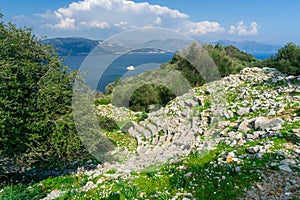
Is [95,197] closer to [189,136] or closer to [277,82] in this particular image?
[189,136]

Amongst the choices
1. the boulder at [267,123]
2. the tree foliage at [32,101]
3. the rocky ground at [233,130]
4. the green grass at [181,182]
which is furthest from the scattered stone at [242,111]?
the tree foliage at [32,101]

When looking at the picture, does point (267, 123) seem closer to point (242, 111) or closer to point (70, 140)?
point (242, 111)

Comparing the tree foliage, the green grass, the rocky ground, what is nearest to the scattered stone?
the rocky ground

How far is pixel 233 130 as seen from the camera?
36.0ft

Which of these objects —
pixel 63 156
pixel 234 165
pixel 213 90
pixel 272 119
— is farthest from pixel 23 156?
pixel 213 90

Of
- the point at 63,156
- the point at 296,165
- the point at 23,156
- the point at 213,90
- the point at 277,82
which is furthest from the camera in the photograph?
the point at 213,90

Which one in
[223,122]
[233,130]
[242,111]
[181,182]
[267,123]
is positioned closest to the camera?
[181,182]

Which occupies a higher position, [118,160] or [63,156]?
[63,156]

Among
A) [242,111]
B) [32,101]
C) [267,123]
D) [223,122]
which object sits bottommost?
[223,122]

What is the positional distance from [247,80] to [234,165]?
45.3ft

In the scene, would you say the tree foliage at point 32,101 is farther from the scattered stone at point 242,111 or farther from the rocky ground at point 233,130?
the scattered stone at point 242,111

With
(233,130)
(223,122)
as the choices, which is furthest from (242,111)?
(233,130)

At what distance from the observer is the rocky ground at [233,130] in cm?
672

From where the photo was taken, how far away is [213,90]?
1867cm
